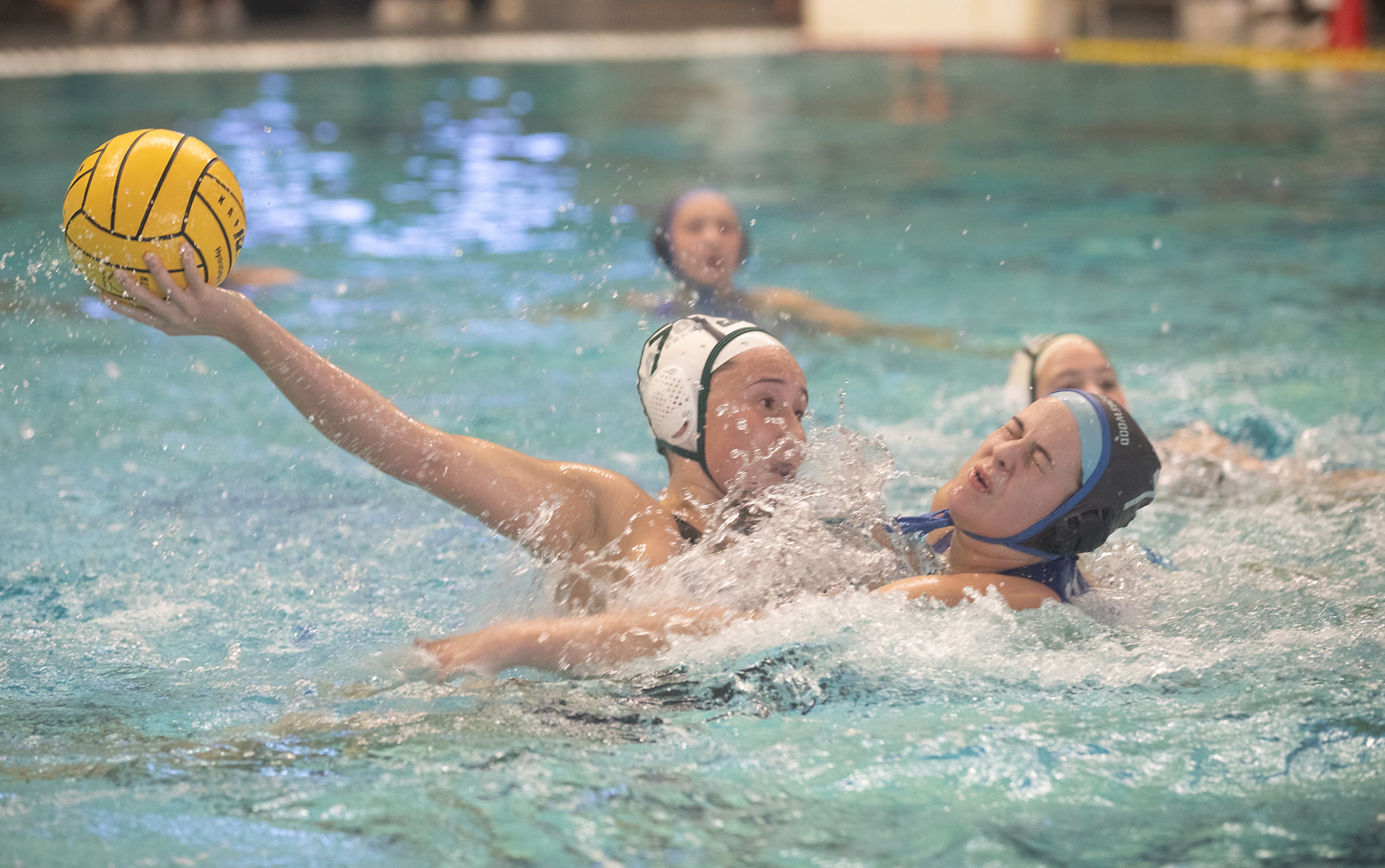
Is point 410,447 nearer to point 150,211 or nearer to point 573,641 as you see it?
point 573,641

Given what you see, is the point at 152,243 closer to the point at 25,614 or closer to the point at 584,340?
the point at 25,614

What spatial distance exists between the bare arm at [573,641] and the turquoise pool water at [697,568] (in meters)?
0.06

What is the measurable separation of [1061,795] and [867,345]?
404cm

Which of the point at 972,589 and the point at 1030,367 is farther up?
the point at 1030,367

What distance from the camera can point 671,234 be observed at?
584 cm

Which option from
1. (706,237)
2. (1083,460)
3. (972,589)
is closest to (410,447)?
(972,589)

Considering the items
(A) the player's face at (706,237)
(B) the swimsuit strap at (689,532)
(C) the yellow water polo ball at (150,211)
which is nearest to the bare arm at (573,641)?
(B) the swimsuit strap at (689,532)

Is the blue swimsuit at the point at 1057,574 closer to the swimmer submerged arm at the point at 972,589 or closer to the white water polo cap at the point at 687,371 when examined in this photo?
the swimmer submerged arm at the point at 972,589

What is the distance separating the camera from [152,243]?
263cm

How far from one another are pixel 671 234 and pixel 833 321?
1.06 metres

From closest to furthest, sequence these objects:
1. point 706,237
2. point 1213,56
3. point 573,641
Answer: point 573,641 < point 706,237 < point 1213,56

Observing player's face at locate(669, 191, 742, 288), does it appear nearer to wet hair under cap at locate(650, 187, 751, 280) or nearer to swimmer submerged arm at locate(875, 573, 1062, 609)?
wet hair under cap at locate(650, 187, 751, 280)

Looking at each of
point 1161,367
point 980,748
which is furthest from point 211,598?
point 1161,367

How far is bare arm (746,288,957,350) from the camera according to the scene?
6.39 m
